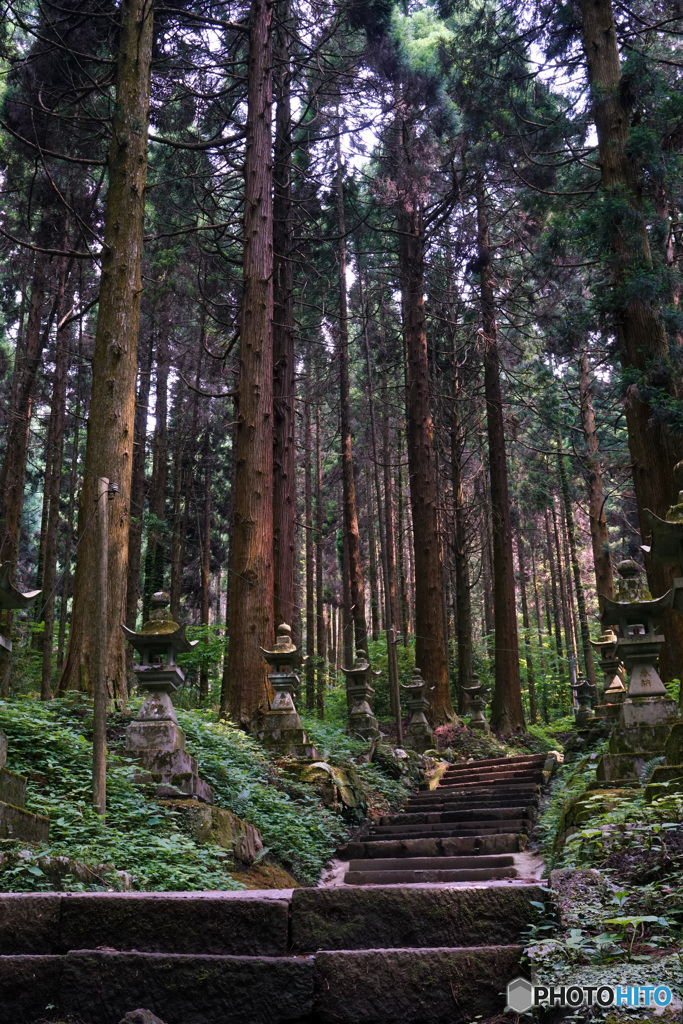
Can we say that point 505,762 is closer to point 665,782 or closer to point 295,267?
point 665,782

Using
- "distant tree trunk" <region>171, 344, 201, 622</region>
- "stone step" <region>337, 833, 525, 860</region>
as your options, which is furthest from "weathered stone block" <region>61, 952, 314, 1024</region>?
"distant tree trunk" <region>171, 344, 201, 622</region>

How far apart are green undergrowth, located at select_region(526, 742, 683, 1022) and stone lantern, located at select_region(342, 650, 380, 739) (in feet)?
34.0

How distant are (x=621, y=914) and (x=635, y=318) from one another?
10241 millimetres

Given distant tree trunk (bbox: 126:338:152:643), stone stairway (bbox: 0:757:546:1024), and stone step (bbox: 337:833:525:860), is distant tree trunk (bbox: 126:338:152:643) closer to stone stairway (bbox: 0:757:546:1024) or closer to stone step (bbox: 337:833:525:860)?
stone step (bbox: 337:833:525:860)

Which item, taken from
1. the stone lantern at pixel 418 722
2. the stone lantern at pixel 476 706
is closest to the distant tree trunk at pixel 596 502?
the stone lantern at pixel 476 706

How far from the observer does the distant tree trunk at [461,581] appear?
21406mm

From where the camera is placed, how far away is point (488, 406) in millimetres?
21469

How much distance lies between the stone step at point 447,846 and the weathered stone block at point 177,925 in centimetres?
548

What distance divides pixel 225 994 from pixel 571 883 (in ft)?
5.04

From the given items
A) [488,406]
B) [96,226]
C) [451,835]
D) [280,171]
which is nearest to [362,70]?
[280,171]

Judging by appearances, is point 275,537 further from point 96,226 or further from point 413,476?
point 96,226
